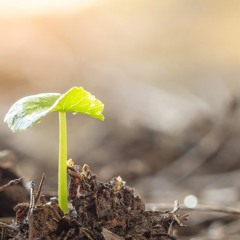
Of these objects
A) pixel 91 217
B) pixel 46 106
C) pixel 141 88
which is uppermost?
pixel 141 88

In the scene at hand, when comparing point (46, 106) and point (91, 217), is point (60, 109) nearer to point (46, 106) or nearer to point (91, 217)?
point (46, 106)

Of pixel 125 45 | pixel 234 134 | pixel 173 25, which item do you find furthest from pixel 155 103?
pixel 173 25

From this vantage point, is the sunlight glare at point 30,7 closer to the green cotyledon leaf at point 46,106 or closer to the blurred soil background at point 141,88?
the blurred soil background at point 141,88

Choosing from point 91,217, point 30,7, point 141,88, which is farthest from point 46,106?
point 30,7

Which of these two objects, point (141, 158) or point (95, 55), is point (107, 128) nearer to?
point (141, 158)

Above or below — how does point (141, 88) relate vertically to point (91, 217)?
above

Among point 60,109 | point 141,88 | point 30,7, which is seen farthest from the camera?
point 30,7

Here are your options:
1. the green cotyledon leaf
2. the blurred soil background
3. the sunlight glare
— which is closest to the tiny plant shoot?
the green cotyledon leaf
